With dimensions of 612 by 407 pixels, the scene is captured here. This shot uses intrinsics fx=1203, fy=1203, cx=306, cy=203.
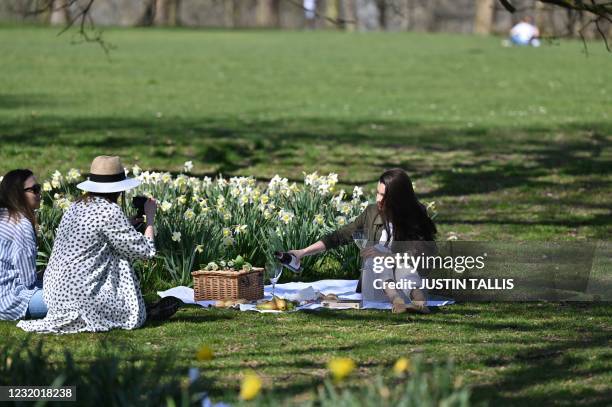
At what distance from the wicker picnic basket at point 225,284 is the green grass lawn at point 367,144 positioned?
267 millimetres

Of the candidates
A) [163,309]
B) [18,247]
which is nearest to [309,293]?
[163,309]

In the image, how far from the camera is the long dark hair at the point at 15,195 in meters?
7.02

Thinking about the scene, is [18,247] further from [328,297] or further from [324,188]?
[324,188]

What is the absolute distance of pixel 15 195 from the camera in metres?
7.07

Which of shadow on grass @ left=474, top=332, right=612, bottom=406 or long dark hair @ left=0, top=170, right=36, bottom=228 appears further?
long dark hair @ left=0, top=170, right=36, bottom=228

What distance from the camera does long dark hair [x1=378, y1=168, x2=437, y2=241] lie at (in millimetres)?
7406

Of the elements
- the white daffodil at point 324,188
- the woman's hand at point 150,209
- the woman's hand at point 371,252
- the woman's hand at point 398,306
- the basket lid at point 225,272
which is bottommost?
the woman's hand at point 398,306

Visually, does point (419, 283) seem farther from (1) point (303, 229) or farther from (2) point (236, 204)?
(2) point (236, 204)

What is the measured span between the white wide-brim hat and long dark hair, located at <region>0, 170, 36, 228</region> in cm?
44

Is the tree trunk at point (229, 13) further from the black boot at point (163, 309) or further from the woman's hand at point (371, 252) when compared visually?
the black boot at point (163, 309)

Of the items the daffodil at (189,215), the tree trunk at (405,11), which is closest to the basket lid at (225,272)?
the daffodil at (189,215)

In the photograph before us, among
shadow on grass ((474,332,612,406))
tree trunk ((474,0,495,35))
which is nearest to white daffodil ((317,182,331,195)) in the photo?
shadow on grass ((474,332,612,406))

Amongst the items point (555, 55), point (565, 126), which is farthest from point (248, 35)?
point (565, 126)

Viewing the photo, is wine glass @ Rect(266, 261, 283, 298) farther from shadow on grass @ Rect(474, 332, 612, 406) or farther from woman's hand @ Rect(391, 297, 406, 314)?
shadow on grass @ Rect(474, 332, 612, 406)
